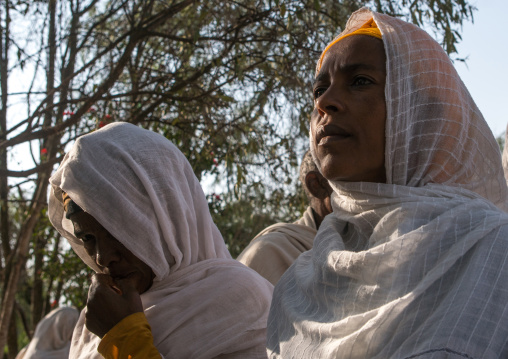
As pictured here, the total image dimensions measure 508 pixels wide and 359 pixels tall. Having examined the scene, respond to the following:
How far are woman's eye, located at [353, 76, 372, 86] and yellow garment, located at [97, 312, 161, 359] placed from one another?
1.16 metres

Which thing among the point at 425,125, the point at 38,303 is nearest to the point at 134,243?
the point at 425,125

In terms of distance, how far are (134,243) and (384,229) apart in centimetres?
112

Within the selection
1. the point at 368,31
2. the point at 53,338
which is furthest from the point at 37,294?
the point at 368,31

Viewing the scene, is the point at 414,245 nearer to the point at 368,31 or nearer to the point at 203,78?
the point at 368,31

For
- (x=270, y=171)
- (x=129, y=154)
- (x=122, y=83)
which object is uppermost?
(x=122, y=83)

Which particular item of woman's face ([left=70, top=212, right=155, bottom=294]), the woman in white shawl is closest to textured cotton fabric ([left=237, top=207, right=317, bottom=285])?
the woman in white shawl

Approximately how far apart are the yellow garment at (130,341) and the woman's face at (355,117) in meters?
0.92

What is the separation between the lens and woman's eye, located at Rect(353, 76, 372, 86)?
2.09 metres

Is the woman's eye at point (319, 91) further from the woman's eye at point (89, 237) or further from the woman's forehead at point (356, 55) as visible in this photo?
the woman's eye at point (89, 237)

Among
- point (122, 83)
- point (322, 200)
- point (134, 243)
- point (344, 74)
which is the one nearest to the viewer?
point (344, 74)

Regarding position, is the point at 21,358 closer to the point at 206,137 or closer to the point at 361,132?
the point at 206,137

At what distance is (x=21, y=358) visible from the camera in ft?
30.9

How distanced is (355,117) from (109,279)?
4.05 feet

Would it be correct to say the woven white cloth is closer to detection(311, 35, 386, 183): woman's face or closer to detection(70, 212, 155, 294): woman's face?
detection(311, 35, 386, 183): woman's face
